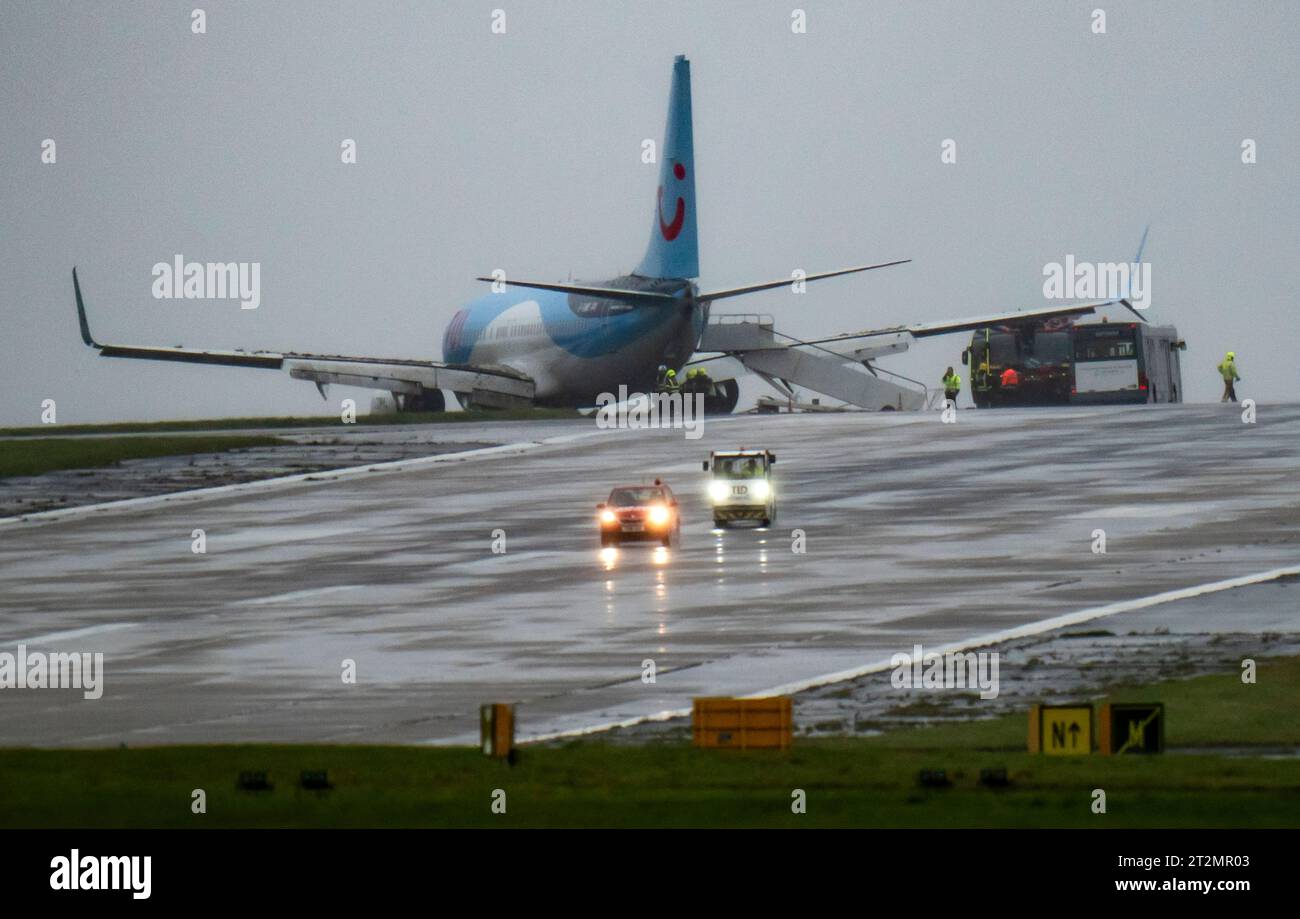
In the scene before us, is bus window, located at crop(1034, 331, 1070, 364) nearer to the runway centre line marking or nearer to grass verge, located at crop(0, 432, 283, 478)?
grass verge, located at crop(0, 432, 283, 478)

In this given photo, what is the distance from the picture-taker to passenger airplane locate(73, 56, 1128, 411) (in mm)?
103500

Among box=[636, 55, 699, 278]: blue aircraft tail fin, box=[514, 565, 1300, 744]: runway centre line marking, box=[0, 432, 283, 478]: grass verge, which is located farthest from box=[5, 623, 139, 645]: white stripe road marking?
box=[636, 55, 699, 278]: blue aircraft tail fin

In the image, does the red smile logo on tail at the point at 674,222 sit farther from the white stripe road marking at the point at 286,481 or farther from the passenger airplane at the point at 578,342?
the white stripe road marking at the point at 286,481

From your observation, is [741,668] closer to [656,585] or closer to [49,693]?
[49,693]

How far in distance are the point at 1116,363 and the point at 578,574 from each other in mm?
65091

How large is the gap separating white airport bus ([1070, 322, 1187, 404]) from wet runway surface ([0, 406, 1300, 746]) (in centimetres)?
2529

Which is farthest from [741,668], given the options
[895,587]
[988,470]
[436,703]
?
[988,470]

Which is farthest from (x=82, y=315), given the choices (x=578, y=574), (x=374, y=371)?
(x=578, y=574)

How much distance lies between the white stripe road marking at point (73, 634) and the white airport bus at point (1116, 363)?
72635 mm

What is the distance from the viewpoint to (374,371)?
11044 centimetres

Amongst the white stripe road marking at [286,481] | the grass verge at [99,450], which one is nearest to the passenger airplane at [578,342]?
the grass verge at [99,450]

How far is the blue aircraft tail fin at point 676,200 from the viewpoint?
106750 mm

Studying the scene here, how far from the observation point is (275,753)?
2600 cm

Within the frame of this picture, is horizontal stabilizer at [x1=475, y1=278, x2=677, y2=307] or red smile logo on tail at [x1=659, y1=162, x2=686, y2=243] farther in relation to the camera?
red smile logo on tail at [x1=659, y1=162, x2=686, y2=243]
